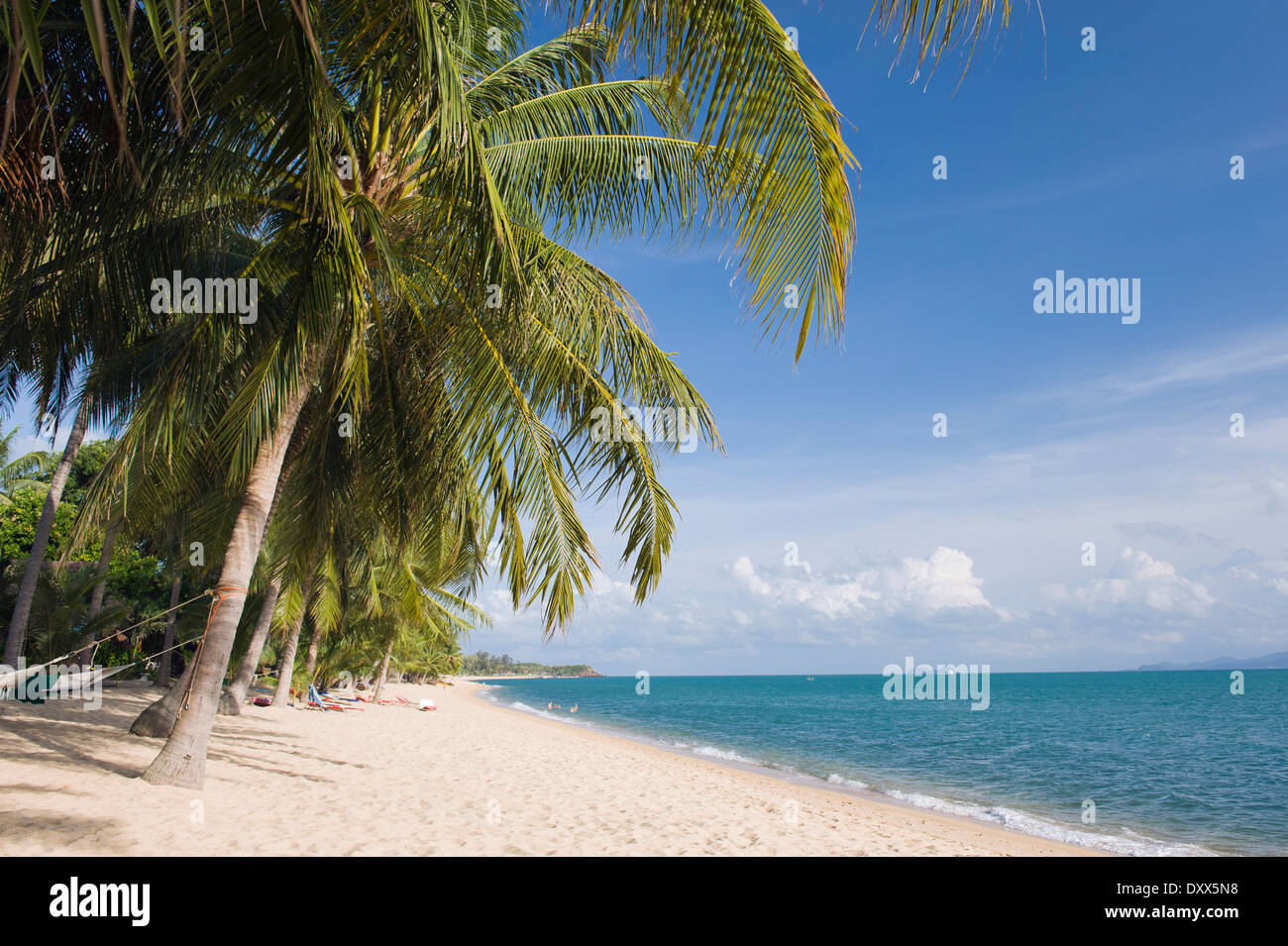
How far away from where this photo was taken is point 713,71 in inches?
127

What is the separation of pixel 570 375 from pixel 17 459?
1333 inches

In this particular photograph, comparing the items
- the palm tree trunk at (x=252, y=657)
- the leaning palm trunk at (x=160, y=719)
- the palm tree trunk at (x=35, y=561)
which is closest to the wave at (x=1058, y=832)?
the leaning palm trunk at (x=160, y=719)

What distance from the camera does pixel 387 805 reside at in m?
7.75

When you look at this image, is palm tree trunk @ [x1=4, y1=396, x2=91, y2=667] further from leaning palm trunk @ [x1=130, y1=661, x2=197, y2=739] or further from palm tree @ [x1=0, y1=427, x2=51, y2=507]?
palm tree @ [x1=0, y1=427, x2=51, y2=507]

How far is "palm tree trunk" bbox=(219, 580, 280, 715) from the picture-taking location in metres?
14.0

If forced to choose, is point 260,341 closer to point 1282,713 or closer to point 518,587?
point 518,587

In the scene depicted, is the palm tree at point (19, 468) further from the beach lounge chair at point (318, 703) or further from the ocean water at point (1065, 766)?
the ocean water at point (1065, 766)

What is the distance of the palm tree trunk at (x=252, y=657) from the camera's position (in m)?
14.0

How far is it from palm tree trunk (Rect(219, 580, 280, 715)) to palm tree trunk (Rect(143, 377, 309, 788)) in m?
7.56

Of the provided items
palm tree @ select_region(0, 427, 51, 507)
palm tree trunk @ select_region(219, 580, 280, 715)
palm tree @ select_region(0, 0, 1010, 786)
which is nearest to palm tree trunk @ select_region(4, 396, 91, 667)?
palm tree trunk @ select_region(219, 580, 280, 715)

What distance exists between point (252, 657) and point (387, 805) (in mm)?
7943

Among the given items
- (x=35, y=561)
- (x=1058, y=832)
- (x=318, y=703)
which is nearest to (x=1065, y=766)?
(x=1058, y=832)

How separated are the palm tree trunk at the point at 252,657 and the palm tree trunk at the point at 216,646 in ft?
24.8
